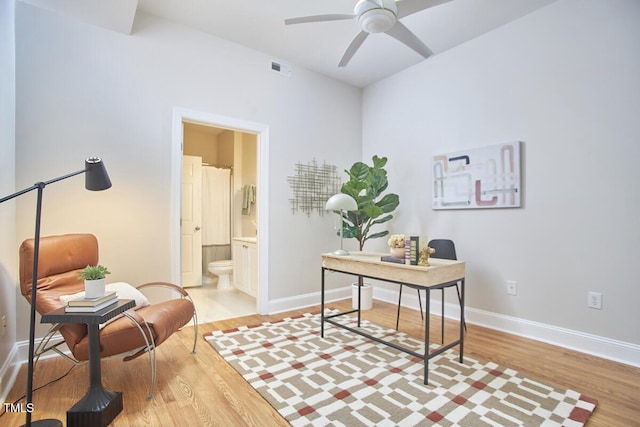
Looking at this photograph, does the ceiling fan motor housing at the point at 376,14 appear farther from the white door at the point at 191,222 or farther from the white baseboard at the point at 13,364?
the white door at the point at 191,222

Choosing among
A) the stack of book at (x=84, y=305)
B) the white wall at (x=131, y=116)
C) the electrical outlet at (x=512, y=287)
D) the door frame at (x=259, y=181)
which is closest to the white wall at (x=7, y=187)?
the white wall at (x=131, y=116)

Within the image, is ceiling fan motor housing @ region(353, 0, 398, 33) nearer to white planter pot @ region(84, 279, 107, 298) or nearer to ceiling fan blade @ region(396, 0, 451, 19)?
ceiling fan blade @ region(396, 0, 451, 19)

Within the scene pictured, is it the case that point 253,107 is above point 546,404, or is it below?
above

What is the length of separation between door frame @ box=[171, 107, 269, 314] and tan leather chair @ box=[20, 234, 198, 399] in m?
0.70

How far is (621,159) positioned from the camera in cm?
250

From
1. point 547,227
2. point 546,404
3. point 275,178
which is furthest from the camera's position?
point 275,178

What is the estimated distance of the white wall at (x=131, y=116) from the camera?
2520mm

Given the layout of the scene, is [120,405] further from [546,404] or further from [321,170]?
[321,170]

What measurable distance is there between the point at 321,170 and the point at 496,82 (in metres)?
2.18

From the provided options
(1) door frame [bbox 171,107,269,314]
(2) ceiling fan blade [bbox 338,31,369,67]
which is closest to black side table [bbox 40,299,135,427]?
(1) door frame [bbox 171,107,269,314]

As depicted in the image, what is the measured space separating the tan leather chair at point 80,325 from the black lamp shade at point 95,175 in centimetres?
69

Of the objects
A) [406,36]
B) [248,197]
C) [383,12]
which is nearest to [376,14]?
[383,12]

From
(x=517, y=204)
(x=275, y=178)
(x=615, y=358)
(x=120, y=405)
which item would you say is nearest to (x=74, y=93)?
(x=275, y=178)

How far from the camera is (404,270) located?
2.25 m
